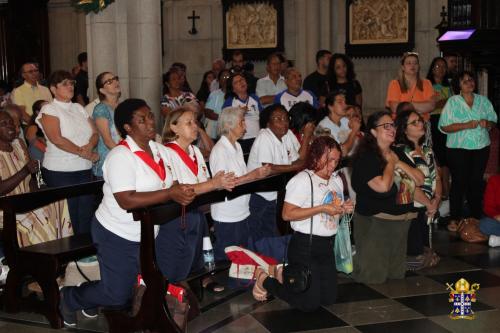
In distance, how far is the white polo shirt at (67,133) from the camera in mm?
7586

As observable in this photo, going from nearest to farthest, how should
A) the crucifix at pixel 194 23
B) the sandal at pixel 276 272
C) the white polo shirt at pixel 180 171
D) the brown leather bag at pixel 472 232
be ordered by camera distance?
the white polo shirt at pixel 180 171
the sandal at pixel 276 272
the brown leather bag at pixel 472 232
the crucifix at pixel 194 23

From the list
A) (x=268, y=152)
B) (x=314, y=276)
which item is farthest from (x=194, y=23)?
(x=314, y=276)

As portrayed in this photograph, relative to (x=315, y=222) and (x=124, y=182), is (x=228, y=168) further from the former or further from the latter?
(x=124, y=182)

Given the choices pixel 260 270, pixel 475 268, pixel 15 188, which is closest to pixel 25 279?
pixel 15 188

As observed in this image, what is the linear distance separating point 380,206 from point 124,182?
2.50 m

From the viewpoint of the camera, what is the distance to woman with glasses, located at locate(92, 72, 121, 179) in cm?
786

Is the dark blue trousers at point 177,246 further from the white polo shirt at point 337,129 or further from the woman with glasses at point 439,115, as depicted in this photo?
the woman with glasses at point 439,115

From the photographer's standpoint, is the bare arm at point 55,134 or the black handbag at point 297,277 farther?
the bare arm at point 55,134

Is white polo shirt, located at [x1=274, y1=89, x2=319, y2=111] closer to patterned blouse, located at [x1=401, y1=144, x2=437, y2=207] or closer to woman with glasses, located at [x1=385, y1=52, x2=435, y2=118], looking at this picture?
woman with glasses, located at [x1=385, y1=52, x2=435, y2=118]

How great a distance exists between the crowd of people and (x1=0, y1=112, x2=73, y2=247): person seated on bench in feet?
0.04

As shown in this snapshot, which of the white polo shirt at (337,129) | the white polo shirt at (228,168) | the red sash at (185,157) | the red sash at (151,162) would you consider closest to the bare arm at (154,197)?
the red sash at (151,162)

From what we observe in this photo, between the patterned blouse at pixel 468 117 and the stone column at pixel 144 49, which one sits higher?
the stone column at pixel 144 49

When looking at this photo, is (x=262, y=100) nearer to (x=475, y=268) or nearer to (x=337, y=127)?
(x=337, y=127)

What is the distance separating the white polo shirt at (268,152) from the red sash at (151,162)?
204 centimetres
